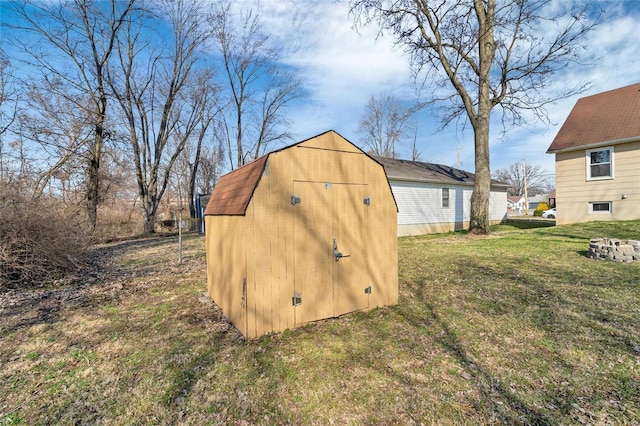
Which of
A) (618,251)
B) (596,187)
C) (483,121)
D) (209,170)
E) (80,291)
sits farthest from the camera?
(209,170)

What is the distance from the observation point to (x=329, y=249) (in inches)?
148

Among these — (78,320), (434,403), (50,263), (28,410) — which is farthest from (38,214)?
(434,403)

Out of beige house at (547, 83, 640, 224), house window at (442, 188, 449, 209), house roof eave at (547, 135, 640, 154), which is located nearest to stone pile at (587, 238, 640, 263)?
beige house at (547, 83, 640, 224)

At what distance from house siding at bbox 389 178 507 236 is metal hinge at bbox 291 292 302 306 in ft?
31.6

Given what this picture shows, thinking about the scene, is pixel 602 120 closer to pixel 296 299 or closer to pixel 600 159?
pixel 600 159

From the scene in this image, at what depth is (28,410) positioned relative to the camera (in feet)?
7.32

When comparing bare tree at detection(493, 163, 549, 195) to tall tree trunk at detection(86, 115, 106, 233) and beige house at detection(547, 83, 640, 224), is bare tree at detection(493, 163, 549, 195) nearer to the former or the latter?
beige house at detection(547, 83, 640, 224)

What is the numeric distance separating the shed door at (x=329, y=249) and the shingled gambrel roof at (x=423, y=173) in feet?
31.0

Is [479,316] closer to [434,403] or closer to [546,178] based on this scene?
[434,403]

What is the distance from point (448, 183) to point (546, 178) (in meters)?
56.2

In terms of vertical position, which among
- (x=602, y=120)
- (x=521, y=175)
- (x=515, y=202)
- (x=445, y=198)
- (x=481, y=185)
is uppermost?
(x=521, y=175)

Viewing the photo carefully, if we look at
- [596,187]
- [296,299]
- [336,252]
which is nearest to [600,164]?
[596,187]

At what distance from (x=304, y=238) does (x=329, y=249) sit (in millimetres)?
402

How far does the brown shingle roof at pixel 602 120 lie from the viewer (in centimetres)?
1216
